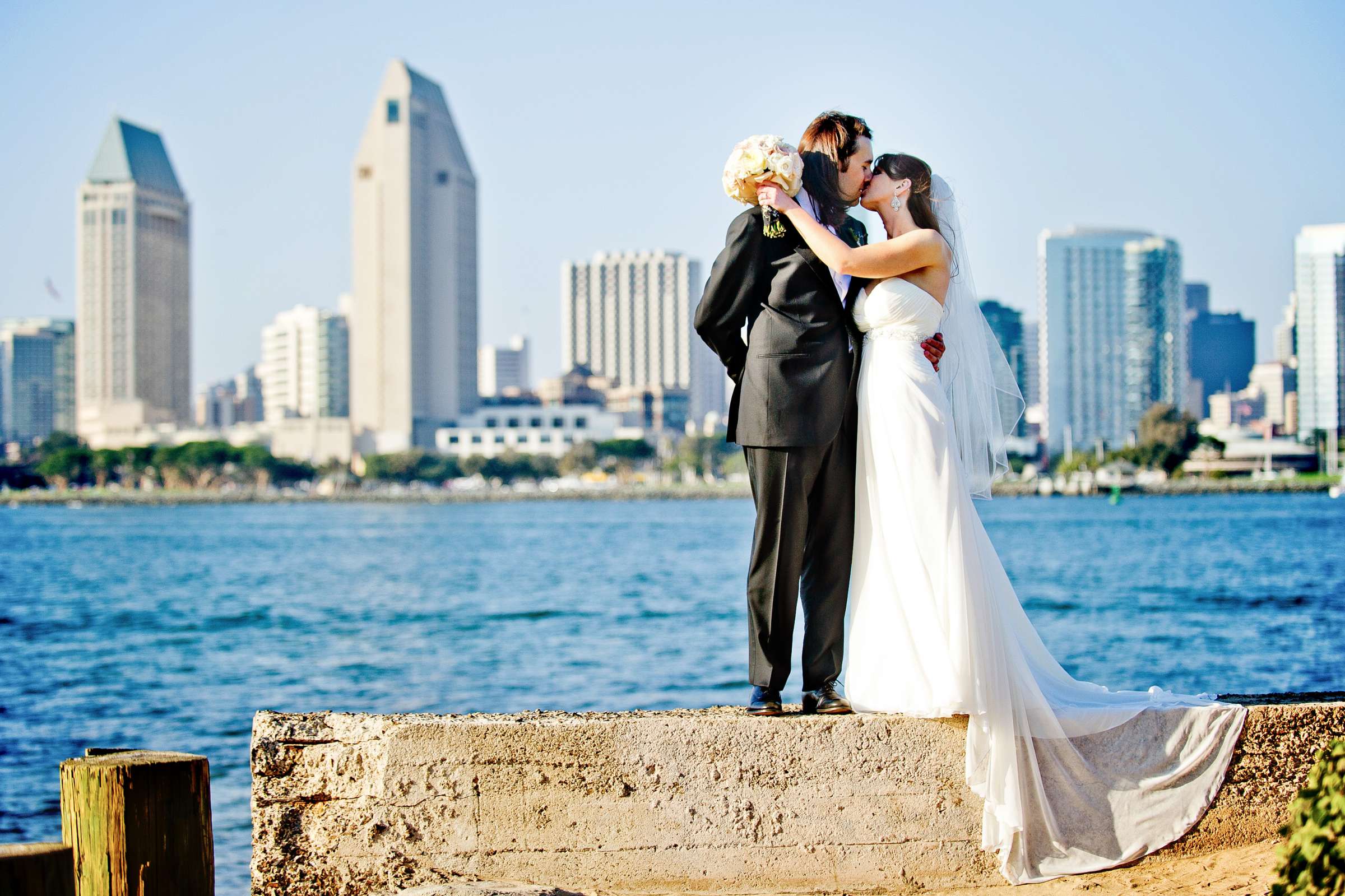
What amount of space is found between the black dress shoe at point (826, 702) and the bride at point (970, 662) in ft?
0.28

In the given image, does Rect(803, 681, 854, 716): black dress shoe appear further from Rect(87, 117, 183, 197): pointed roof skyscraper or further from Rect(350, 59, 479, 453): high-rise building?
Rect(87, 117, 183, 197): pointed roof skyscraper

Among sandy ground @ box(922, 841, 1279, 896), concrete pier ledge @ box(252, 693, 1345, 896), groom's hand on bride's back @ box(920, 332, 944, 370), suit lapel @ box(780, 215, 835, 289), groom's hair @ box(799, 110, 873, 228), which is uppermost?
groom's hair @ box(799, 110, 873, 228)

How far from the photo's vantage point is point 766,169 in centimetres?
413

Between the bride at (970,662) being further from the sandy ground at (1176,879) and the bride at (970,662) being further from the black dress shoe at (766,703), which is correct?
the black dress shoe at (766,703)

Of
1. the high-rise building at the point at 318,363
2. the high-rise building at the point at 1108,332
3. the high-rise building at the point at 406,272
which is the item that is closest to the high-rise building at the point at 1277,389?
the high-rise building at the point at 1108,332

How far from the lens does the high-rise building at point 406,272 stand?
147 m

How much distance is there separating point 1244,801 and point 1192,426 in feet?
425

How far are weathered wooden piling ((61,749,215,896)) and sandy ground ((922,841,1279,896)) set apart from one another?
2.15 m

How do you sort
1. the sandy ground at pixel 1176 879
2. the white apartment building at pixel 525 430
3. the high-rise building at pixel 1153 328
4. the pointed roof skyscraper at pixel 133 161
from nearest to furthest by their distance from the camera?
the sandy ground at pixel 1176 879 → the white apartment building at pixel 525 430 → the pointed roof skyscraper at pixel 133 161 → the high-rise building at pixel 1153 328

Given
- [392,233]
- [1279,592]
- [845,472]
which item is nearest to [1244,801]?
[845,472]

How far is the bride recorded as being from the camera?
13.1 ft

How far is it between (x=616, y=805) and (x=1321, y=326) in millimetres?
183152

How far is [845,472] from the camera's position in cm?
429

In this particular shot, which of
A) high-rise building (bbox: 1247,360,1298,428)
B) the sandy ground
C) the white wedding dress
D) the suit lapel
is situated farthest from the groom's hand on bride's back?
high-rise building (bbox: 1247,360,1298,428)
